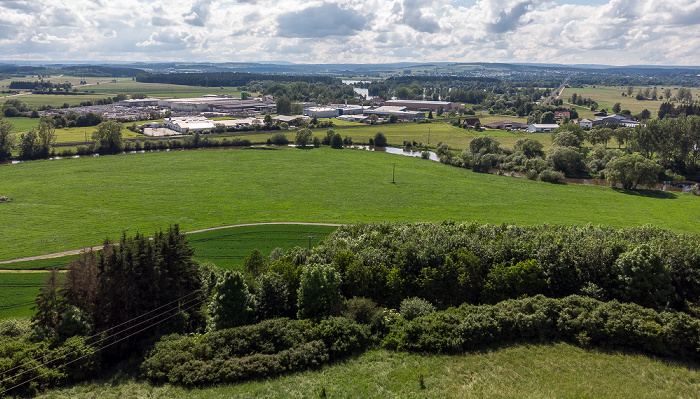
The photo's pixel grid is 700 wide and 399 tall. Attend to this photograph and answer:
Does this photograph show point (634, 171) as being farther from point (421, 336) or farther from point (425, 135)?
point (421, 336)

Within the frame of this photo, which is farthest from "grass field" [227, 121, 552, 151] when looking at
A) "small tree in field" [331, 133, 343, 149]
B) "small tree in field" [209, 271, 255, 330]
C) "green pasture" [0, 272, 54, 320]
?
"small tree in field" [209, 271, 255, 330]

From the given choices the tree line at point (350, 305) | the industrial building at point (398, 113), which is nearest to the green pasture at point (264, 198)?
the tree line at point (350, 305)

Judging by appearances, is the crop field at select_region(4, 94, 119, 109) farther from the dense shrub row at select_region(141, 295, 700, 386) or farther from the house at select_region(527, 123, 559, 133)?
the dense shrub row at select_region(141, 295, 700, 386)

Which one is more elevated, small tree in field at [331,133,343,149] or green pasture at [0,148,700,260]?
small tree in field at [331,133,343,149]

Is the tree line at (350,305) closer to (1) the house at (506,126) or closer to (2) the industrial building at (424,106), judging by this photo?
(1) the house at (506,126)

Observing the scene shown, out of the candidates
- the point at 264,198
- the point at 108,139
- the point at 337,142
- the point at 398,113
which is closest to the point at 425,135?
the point at 337,142

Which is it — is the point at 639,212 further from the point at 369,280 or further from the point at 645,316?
the point at 369,280
